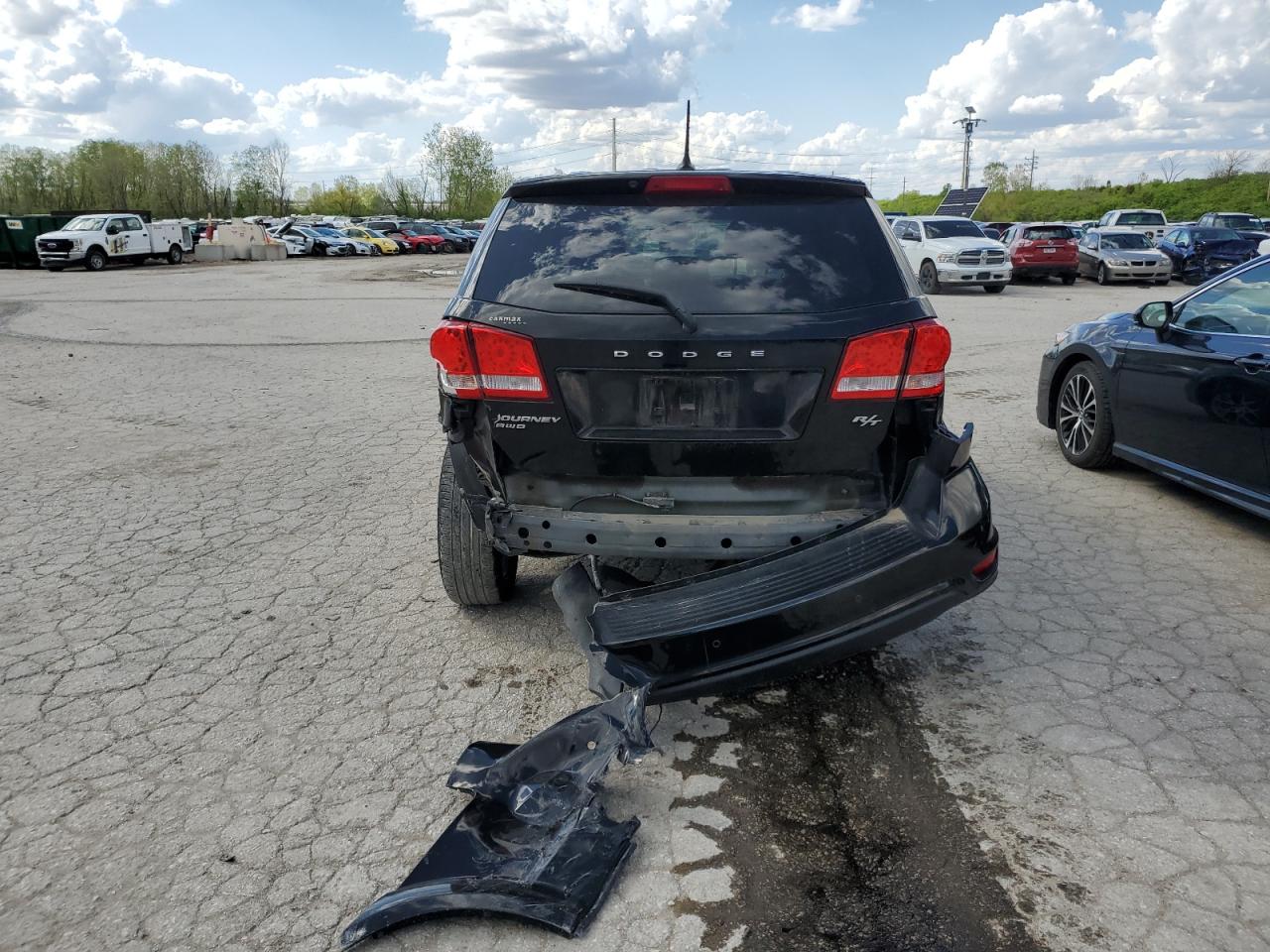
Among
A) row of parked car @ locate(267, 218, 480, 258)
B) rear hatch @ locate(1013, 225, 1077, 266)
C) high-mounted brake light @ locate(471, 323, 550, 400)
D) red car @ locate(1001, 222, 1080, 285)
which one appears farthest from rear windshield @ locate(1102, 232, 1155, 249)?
row of parked car @ locate(267, 218, 480, 258)

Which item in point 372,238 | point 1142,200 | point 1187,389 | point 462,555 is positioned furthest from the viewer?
point 1142,200

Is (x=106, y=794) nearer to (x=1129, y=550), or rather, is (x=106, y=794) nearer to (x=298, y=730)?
(x=298, y=730)

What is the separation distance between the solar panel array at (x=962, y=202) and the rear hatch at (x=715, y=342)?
3909 cm

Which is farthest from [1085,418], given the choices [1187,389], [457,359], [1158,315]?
[457,359]

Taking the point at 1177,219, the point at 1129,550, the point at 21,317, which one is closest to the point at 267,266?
the point at 21,317

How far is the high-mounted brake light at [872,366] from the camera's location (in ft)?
10.1

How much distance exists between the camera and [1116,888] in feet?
7.99

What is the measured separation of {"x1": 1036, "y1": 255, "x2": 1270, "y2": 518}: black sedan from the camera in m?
4.71

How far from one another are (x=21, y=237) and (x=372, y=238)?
59.4ft

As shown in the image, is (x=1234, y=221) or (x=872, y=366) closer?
(x=872, y=366)

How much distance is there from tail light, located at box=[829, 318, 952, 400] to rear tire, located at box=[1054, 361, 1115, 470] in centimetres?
363

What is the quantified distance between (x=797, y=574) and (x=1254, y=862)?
1480 millimetres

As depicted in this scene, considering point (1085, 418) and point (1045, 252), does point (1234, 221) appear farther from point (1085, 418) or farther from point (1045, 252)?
point (1085, 418)

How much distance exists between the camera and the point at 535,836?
2.60 meters
